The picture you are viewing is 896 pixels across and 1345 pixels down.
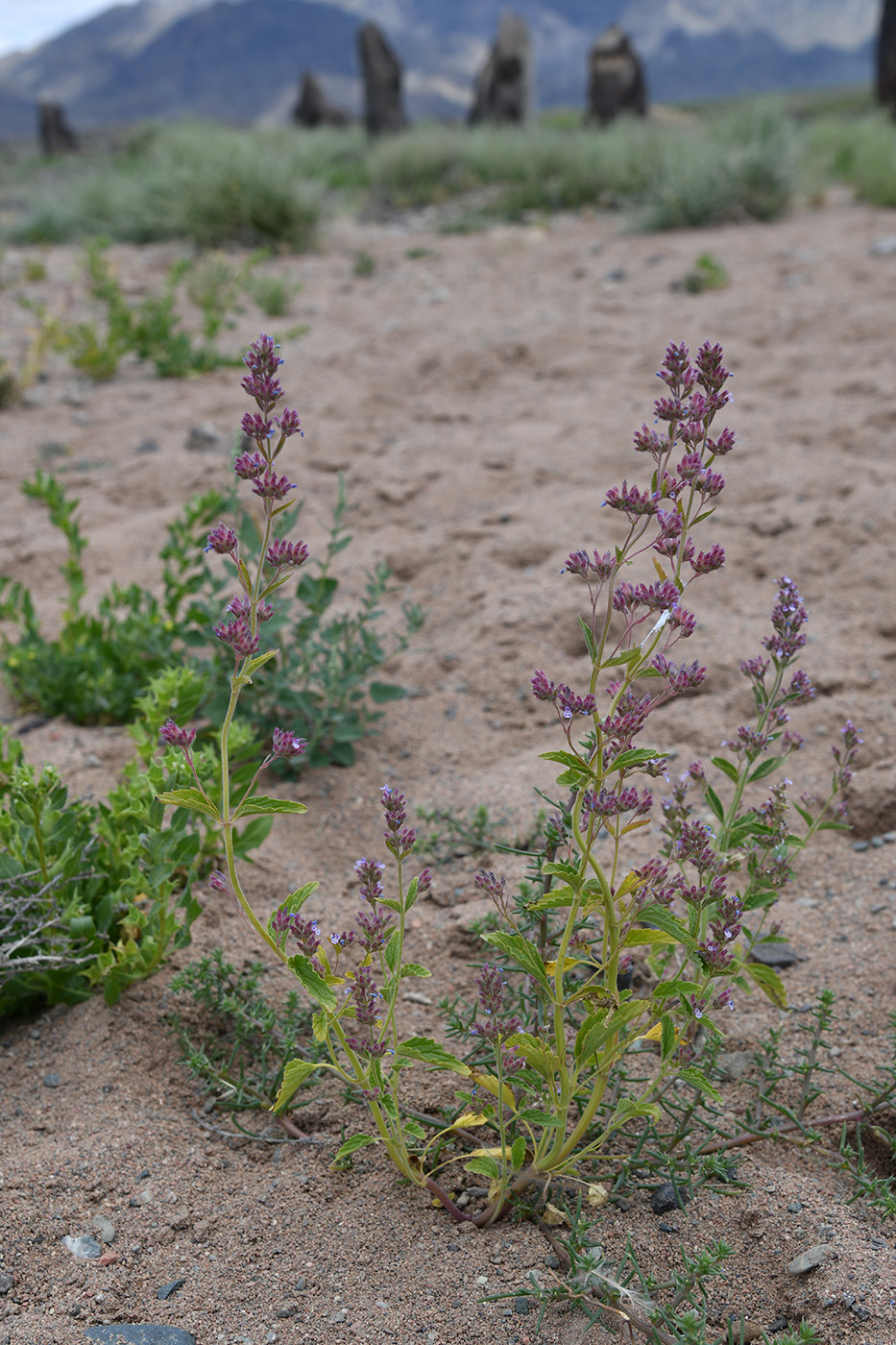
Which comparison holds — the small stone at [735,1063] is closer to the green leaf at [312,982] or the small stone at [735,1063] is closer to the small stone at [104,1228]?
the green leaf at [312,982]

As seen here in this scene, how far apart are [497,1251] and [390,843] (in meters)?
0.67

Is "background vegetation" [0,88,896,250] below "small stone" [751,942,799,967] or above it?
above

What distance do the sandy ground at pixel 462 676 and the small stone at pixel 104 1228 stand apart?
0.01 metres

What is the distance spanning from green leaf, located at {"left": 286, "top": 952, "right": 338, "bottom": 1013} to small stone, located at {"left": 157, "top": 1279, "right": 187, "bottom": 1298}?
0.54m

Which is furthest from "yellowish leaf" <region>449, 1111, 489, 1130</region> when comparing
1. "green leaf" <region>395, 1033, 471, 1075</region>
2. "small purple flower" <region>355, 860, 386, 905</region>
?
"small purple flower" <region>355, 860, 386, 905</region>

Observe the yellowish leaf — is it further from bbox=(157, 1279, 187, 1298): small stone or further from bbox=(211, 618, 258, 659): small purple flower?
bbox=(211, 618, 258, 659): small purple flower

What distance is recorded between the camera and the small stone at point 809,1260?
4.91ft

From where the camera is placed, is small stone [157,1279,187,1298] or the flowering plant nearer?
the flowering plant

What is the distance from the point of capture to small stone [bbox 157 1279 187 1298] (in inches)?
60.6

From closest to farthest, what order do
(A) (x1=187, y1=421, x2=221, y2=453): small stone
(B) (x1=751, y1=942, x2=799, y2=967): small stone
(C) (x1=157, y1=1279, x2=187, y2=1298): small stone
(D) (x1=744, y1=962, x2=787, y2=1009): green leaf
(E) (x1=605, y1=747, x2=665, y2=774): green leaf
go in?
(E) (x1=605, y1=747, x2=665, y2=774): green leaf < (C) (x1=157, y1=1279, x2=187, y2=1298): small stone < (D) (x1=744, y1=962, x2=787, y2=1009): green leaf < (B) (x1=751, y1=942, x2=799, y2=967): small stone < (A) (x1=187, y1=421, x2=221, y2=453): small stone

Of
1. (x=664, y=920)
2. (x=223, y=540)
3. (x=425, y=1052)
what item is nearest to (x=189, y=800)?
(x=223, y=540)

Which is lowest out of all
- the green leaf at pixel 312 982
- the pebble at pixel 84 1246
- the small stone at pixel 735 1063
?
the pebble at pixel 84 1246

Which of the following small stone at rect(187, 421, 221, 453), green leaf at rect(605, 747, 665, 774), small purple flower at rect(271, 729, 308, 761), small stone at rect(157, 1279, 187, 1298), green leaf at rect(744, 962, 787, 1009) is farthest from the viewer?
small stone at rect(187, 421, 221, 453)

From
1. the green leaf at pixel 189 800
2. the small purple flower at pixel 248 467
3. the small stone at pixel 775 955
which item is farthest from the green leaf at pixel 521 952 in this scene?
the small stone at pixel 775 955
